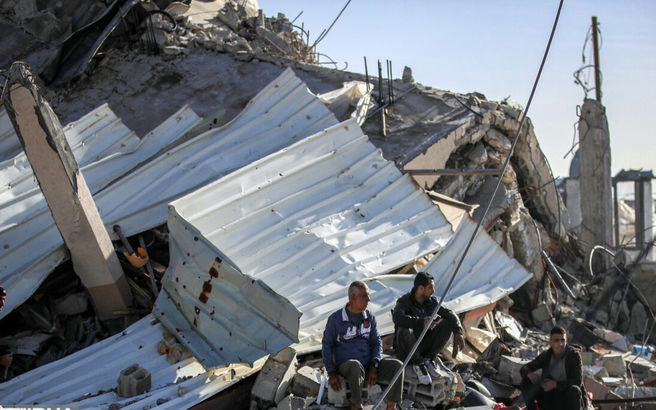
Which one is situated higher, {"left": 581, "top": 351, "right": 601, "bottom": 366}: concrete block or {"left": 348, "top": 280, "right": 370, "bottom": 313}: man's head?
{"left": 348, "top": 280, "right": 370, "bottom": 313}: man's head

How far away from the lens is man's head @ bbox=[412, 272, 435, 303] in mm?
5551

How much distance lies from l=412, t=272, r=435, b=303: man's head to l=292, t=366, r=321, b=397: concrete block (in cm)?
111

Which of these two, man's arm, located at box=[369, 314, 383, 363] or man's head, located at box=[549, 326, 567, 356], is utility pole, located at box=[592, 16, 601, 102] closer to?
man's head, located at box=[549, 326, 567, 356]

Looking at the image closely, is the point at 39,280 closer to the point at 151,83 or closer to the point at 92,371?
the point at 92,371

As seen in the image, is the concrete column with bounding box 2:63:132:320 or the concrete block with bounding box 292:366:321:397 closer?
the concrete block with bounding box 292:366:321:397

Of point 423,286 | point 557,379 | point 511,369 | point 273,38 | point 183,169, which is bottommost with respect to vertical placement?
point 511,369

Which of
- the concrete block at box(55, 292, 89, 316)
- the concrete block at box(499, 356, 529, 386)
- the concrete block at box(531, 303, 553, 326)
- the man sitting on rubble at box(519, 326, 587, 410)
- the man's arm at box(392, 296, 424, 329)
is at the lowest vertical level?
the concrete block at box(531, 303, 553, 326)

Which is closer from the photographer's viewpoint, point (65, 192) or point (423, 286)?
point (423, 286)

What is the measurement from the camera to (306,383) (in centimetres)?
550

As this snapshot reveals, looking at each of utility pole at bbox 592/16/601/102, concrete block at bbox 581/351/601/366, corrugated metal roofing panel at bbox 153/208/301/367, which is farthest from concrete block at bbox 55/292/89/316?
utility pole at bbox 592/16/601/102

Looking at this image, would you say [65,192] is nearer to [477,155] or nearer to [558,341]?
[558,341]

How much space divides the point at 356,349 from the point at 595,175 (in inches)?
487

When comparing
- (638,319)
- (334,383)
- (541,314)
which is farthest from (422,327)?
(638,319)

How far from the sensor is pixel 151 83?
12734mm
